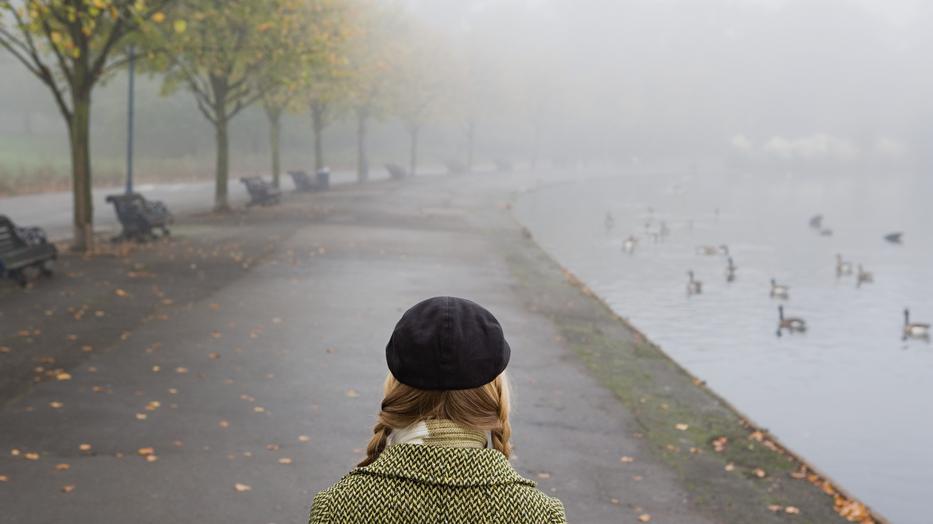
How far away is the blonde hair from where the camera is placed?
2684 mm

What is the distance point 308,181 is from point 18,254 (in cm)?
3237

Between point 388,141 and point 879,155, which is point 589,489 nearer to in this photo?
point 388,141

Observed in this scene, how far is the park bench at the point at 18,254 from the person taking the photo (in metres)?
16.8

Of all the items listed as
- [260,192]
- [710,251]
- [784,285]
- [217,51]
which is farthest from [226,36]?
[710,251]

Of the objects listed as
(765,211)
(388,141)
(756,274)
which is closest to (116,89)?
(388,141)

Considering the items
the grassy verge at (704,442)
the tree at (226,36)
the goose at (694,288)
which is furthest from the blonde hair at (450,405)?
the goose at (694,288)

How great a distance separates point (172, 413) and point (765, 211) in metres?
60.9

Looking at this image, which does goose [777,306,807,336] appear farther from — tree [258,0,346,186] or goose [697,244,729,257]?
goose [697,244,729,257]

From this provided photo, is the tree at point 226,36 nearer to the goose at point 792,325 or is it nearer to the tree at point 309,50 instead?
the tree at point 309,50

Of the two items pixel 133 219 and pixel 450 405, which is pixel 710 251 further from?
pixel 450 405

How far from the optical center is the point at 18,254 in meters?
17.2

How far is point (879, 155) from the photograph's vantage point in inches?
6304

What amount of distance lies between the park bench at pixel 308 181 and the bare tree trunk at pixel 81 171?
27074mm

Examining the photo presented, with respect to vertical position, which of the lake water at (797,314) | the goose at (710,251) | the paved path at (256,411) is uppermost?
the paved path at (256,411)
